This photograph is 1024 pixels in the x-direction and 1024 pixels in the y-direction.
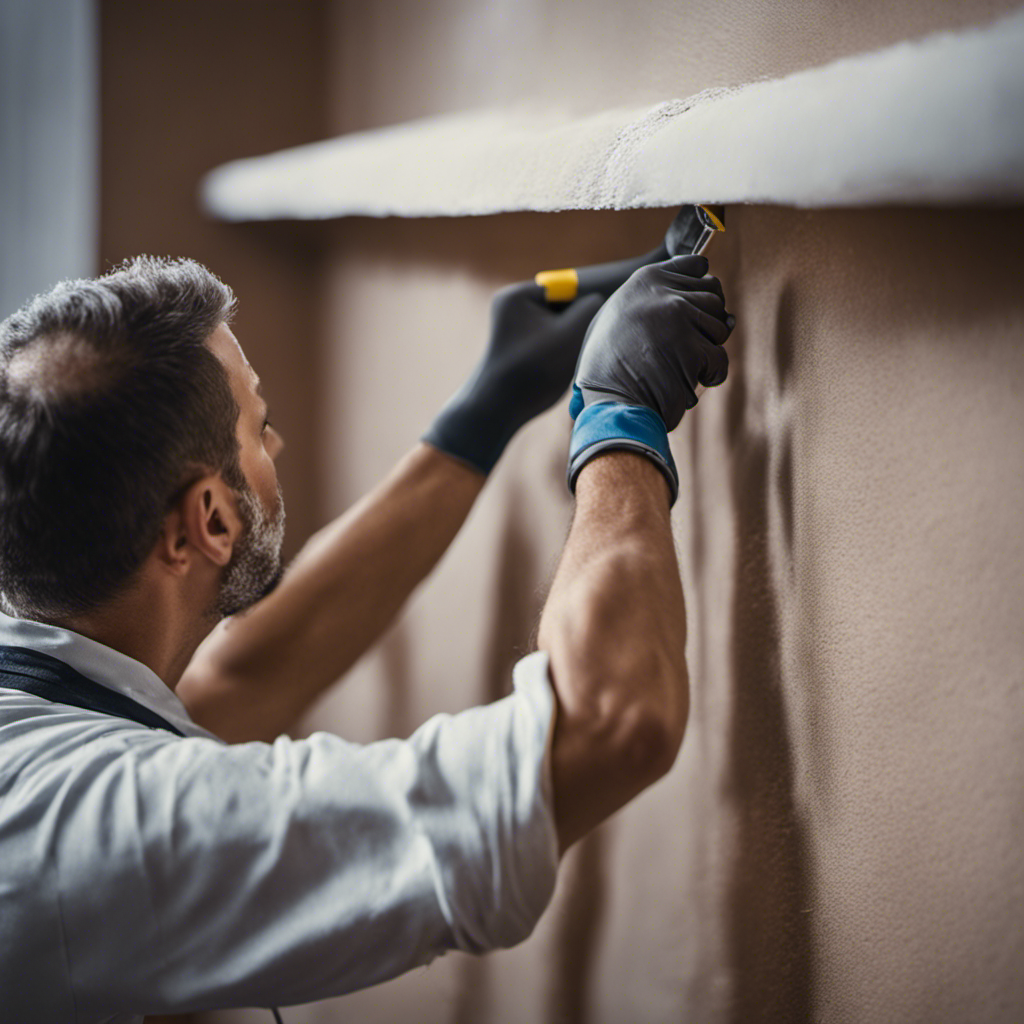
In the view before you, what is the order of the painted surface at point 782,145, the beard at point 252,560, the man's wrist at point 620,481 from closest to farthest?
the painted surface at point 782,145
the man's wrist at point 620,481
the beard at point 252,560

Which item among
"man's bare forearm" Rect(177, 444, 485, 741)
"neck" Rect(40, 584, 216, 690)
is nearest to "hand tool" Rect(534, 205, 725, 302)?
"man's bare forearm" Rect(177, 444, 485, 741)

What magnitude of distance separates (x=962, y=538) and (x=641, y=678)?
0.25 m

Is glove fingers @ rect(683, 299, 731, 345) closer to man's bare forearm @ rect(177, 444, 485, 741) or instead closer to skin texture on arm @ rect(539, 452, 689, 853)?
skin texture on arm @ rect(539, 452, 689, 853)

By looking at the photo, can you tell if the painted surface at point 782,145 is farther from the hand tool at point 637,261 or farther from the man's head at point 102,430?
the man's head at point 102,430

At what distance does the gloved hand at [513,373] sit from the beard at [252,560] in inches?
11.2

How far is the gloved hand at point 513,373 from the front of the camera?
109cm

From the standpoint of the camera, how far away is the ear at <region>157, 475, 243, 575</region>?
88 centimetres

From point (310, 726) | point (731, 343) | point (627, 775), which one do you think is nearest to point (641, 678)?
point (627, 775)

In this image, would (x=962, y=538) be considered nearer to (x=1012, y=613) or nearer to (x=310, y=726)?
(x=1012, y=613)

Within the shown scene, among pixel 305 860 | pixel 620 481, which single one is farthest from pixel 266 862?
pixel 620 481

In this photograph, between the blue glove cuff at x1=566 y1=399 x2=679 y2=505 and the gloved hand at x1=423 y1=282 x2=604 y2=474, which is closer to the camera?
the blue glove cuff at x1=566 y1=399 x2=679 y2=505

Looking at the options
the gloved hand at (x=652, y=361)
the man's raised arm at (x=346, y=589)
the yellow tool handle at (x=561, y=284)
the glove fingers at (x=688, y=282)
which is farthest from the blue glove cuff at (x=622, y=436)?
A: the man's raised arm at (x=346, y=589)

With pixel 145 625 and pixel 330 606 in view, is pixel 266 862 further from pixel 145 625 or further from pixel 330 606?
pixel 330 606

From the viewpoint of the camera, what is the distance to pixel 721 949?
0.94m
